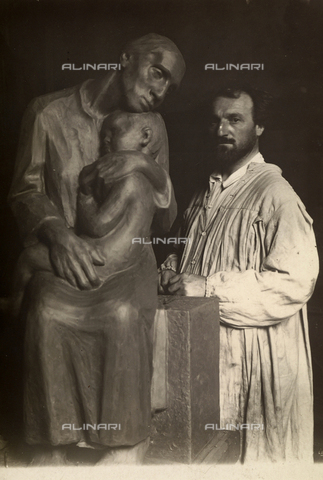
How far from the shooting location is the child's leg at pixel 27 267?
2414 millimetres

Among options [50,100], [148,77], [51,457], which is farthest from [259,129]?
[51,457]

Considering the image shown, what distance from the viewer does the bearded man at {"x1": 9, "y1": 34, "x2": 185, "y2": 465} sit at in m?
2.32

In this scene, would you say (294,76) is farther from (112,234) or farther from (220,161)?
(112,234)

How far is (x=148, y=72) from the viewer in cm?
255

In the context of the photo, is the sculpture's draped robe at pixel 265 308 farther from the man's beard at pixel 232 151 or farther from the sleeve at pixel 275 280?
the man's beard at pixel 232 151

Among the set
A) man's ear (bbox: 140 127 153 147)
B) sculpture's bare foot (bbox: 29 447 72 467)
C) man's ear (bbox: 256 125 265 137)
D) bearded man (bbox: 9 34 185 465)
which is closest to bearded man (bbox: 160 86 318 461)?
man's ear (bbox: 256 125 265 137)

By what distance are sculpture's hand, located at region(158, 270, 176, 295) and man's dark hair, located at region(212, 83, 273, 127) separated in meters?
0.80

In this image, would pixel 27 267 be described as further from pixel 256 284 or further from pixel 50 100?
pixel 256 284

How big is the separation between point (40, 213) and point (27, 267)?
21 cm

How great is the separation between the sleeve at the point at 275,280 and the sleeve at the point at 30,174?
0.80 meters

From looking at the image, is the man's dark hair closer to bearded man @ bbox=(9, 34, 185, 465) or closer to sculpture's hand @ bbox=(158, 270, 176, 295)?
bearded man @ bbox=(9, 34, 185, 465)

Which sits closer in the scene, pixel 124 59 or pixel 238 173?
pixel 124 59

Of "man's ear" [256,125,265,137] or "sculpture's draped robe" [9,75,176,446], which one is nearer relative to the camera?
"sculpture's draped robe" [9,75,176,446]

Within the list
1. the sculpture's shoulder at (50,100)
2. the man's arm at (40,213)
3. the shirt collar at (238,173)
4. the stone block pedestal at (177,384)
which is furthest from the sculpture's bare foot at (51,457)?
the shirt collar at (238,173)
